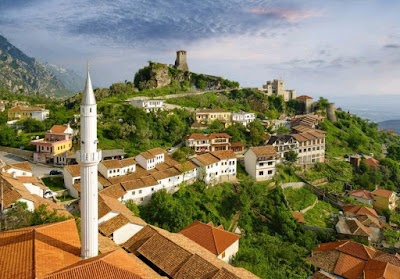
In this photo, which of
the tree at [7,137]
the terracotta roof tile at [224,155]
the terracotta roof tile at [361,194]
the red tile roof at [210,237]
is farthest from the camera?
the tree at [7,137]

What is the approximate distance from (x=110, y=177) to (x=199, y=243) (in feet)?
50.8

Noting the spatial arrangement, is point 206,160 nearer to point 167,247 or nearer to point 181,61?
point 167,247

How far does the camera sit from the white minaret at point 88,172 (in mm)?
18672

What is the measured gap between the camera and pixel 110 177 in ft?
129

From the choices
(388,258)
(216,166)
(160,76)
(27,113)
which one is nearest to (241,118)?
(216,166)

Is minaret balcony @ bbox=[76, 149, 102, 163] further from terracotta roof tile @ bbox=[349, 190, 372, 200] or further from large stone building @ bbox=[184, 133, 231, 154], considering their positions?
terracotta roof tile @ bbox=[349, 190, 372, 200]

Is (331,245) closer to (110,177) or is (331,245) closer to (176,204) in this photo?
(176,204)

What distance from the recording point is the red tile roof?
28.1m

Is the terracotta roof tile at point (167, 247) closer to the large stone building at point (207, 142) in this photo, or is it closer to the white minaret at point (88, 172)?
the white minaret at point (88, 172)

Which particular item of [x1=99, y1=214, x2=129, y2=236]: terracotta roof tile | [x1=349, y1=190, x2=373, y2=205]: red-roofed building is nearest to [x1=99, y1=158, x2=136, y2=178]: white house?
[x1=99, y1=214, x2=129, y2=236]: terracotta roof tile

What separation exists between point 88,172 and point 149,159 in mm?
23869

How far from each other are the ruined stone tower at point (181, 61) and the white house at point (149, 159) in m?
55.3

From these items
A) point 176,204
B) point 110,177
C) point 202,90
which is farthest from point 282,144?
point 202,90

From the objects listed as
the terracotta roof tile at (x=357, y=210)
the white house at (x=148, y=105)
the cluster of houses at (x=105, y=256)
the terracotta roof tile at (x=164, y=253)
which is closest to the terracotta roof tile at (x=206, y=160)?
→ the cluster of houses at (x=105, y=256)
